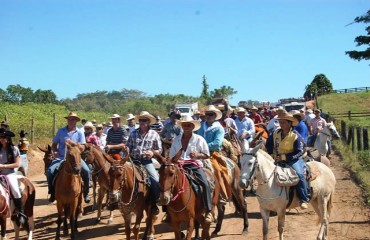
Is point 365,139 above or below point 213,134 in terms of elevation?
below

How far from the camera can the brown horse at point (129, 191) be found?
848 cm

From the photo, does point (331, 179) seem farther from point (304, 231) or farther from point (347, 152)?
point (347, 152)

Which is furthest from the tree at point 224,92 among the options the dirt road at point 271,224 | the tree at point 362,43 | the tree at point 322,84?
the dirt road at point 271,224

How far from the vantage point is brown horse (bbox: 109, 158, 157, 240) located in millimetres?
8477

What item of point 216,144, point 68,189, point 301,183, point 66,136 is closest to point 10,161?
point 68,189

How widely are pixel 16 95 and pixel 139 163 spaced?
2764 inches

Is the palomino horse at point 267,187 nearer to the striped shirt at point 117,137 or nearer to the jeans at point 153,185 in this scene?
the jeans at point 153,185

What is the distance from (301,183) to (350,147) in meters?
17.3

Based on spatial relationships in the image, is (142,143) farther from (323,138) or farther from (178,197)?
(323,138)

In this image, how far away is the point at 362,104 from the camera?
61125 millimetres

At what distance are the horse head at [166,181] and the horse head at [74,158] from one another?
270cm

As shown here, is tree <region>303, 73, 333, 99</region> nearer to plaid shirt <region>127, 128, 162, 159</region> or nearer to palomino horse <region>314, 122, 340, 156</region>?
palomino horse <region>314, 122, 340, 156</region>

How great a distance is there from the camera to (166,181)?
751cm

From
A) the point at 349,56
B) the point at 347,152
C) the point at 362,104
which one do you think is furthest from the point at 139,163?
the point at 362,104
